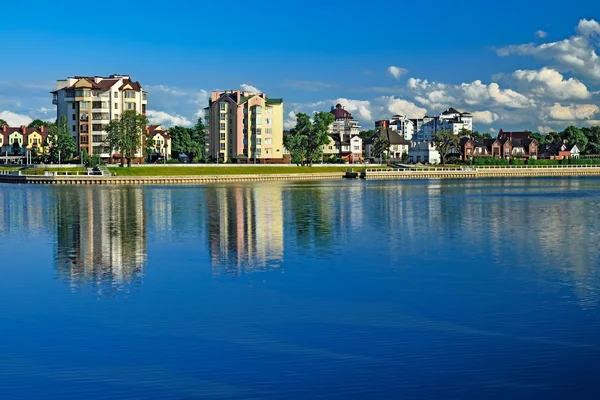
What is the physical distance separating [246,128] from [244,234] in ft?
359

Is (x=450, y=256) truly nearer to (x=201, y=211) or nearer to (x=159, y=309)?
(x=159, y=309)

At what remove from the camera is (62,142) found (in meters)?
130

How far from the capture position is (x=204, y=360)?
1797 centimetres

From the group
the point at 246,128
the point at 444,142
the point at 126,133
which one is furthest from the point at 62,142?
the point at 444,142

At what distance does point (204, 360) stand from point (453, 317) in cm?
819

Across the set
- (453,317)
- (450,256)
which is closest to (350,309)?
(453,317)

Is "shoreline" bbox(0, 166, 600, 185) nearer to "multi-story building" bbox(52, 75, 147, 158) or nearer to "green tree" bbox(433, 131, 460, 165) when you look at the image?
"green tree" bbox(433, 131, 460, 165)

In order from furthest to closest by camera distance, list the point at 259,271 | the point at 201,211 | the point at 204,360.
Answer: the point at 201,211, the point at 259,271, the point at 204,360

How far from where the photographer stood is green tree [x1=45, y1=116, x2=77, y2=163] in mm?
129875

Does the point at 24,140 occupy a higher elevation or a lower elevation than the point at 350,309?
higher

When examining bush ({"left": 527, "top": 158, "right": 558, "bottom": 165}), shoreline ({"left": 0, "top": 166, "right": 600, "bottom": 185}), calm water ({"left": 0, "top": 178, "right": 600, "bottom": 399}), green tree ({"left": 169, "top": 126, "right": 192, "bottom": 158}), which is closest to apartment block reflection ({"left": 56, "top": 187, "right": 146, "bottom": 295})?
calm water ({"left": 0, "top": 178, "right": 600, "bottom": 399})

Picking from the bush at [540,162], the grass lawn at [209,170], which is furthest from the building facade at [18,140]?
the bush at [540,162]

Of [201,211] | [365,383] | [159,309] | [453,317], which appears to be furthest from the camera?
[201,211]

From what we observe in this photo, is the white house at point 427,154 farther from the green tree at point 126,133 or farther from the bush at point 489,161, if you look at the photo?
the green tree at point 126,133
